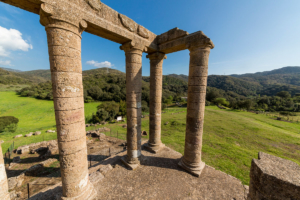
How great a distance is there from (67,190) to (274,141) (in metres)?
24.2

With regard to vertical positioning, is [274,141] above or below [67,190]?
below

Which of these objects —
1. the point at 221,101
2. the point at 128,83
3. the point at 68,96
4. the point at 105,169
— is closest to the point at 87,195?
the point at 105,169

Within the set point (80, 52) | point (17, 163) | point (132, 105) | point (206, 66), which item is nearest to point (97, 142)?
point (17, 163)

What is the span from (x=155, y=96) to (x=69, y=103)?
5.67 metres

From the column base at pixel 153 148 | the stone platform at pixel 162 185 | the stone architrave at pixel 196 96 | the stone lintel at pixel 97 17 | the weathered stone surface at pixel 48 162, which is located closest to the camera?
the stone lintel at pixel 97 17

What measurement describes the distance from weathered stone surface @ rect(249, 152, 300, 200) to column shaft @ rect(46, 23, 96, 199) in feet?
19.4

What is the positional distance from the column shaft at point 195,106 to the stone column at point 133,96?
2.95 m

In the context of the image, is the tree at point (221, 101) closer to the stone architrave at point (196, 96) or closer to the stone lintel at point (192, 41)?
the stone architrave at point (196, 96)

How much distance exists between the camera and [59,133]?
4105 millimetres

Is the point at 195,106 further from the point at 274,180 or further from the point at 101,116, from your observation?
the point at 101,116

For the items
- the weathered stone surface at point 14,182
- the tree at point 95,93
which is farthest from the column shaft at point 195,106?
the tree at point 95,93

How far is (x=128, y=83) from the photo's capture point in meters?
6.54

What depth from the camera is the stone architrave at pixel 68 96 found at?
3.78m

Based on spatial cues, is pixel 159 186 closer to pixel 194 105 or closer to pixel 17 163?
pixel 194 105
